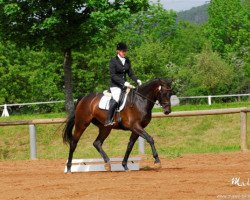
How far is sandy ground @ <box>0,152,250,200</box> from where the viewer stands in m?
9.91

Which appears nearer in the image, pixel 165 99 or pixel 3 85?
pixel 165 99

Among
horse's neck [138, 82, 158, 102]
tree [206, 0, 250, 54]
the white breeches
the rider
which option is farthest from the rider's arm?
tree [206, 0, 250, 54]

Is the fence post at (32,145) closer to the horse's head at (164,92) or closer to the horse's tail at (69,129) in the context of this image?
the horse's tail at (69,129)

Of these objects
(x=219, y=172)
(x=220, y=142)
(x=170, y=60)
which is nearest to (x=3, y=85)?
(x=170, y=60)

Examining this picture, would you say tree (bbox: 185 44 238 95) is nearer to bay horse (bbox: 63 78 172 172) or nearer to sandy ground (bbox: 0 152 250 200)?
sandy ground (bbox: 0 152 250 200)

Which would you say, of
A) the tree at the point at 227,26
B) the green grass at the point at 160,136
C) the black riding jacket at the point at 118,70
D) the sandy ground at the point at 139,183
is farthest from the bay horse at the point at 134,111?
the tree at the point at 227,26

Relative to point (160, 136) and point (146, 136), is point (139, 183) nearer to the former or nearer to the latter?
point (146, 136)

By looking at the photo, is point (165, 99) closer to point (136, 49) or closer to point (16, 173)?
point (16, 173)

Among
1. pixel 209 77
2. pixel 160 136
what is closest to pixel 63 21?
pixel 160 136

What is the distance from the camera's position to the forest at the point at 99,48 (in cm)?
2934

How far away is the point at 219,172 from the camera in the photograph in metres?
12.8

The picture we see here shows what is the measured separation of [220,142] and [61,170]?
485 inches

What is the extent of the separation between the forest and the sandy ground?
237 cm

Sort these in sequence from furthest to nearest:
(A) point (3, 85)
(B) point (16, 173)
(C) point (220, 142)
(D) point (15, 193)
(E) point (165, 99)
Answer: (A) point (3, 85)
(C) point (220, 142)
(B) point (16, 173)
(E) point (165, 99)
(D) point (15, 193)
